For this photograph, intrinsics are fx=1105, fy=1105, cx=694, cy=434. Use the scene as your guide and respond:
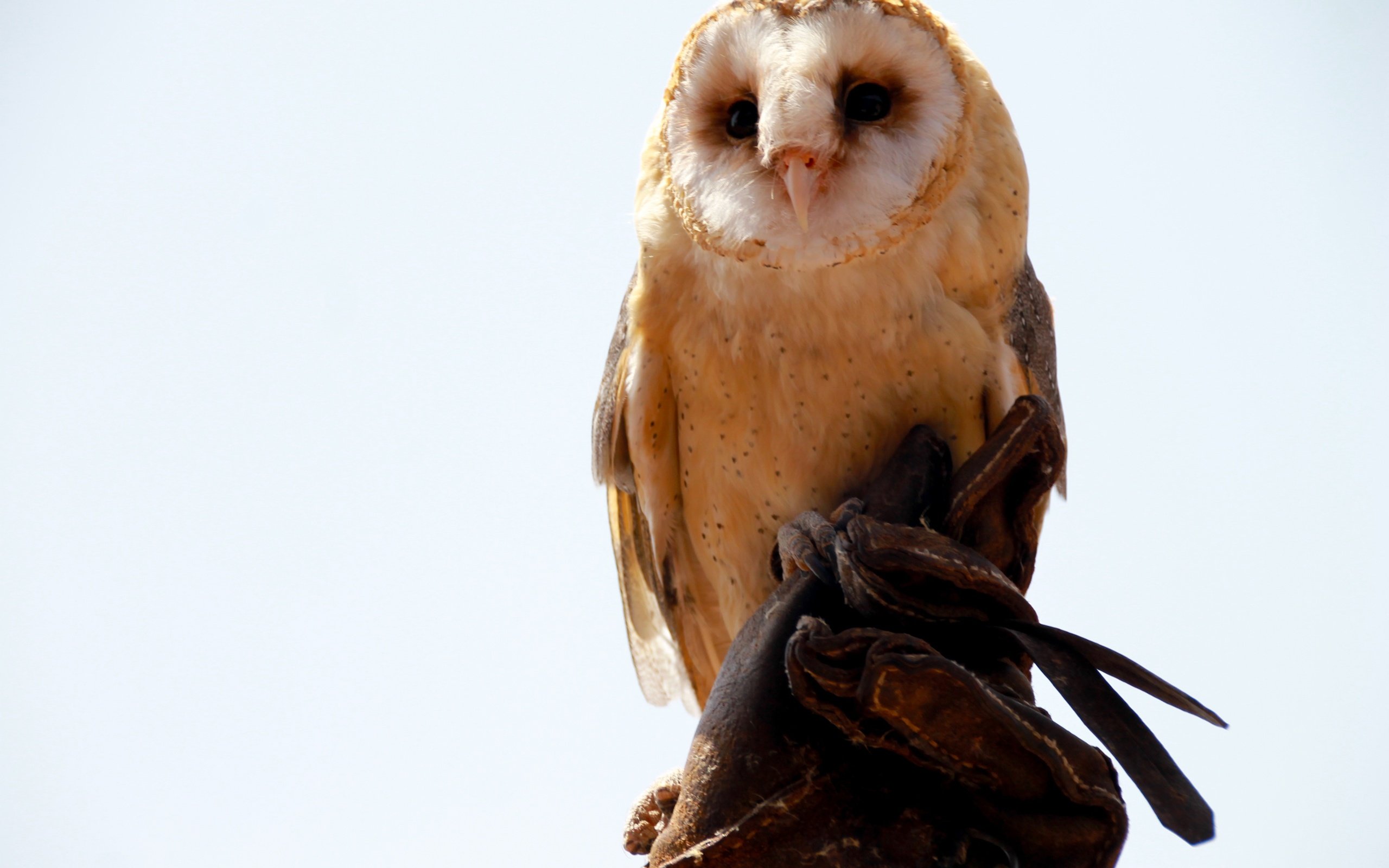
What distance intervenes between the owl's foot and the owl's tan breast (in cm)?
41

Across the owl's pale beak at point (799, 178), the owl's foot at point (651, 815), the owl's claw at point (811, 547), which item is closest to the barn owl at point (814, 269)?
the owl's pale beak at point (799, 178)

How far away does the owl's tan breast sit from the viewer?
1.62m

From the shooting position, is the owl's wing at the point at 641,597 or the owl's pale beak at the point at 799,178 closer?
the owl's pale beak at the point at 799,178

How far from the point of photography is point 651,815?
1.74 m

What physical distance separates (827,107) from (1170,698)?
852 mm

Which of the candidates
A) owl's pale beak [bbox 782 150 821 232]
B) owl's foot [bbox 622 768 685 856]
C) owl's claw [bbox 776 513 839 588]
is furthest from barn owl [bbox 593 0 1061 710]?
owl's foot [bbox 622 768 685 856]

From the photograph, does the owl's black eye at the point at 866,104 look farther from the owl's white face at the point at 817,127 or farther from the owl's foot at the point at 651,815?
the owl's foot at the point at 651,815

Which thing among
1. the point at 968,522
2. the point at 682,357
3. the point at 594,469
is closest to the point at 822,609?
the point at 968,522

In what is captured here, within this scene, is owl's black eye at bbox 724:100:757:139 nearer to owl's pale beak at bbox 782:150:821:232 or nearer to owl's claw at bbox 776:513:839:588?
owl's pale beak at bbox 782:150:821:232

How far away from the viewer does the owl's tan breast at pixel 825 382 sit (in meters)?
1.62

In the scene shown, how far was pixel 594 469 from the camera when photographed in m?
2.01

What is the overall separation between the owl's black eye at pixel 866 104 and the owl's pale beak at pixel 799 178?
14 centimetres

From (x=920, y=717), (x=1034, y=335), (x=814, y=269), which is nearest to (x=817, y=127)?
(x=814, y=269)

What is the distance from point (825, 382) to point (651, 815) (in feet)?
2.40
